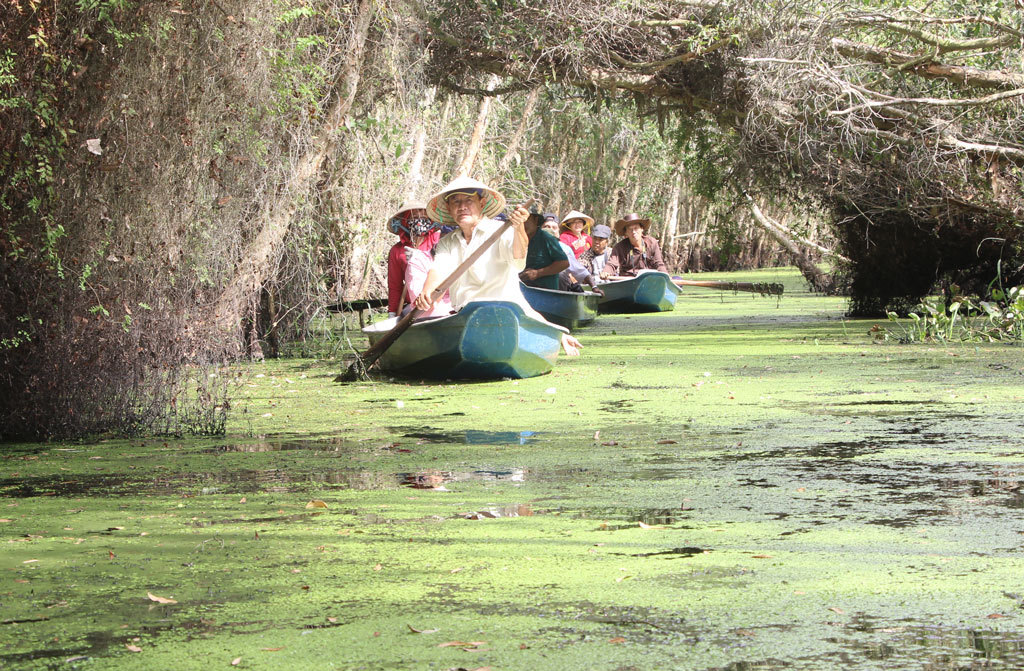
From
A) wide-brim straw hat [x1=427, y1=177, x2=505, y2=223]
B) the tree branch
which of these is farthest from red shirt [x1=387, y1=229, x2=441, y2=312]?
the tree branch

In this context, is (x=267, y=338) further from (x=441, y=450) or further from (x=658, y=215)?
(x=658, y=215)

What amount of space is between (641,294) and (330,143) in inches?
375

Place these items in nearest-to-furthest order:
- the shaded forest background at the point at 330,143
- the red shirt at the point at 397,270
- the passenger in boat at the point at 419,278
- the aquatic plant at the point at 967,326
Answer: the shaded forest background at the point at 330,143, the passenger in boat at the point at 419,278, the red shirt at the point at 397,270, the aquatic plant at the point at 967,326

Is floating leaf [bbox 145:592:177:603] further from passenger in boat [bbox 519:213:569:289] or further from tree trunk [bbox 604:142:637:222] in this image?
tree trunk [bbox 604:142:637:222]

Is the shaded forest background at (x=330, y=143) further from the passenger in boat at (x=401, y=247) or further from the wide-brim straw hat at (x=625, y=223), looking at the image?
the wide-brim straw hat at (x=625, y=223)

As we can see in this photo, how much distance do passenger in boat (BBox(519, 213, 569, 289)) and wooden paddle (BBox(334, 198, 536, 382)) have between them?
5.66 metres

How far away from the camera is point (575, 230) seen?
66.4 ft

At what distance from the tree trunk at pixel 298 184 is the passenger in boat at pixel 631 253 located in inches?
381

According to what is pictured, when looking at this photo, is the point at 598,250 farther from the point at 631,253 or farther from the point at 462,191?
the point at 462,191

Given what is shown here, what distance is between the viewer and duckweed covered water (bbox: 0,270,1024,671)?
3.24 m

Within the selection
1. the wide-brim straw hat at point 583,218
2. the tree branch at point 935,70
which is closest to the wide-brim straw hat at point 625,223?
the wide-brim straw hat at point 583,218

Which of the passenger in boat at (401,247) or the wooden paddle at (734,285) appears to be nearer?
the passenger in boat at (401,247)

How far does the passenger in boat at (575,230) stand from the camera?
790 inches

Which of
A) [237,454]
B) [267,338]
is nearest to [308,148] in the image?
[267,338]
